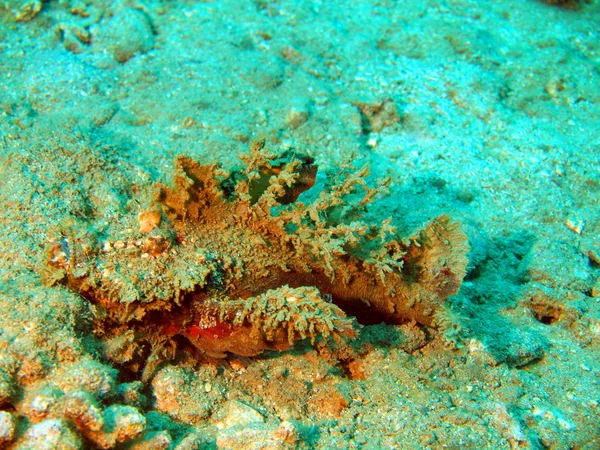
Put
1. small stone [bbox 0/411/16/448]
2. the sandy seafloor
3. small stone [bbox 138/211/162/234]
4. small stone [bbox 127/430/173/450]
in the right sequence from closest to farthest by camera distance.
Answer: small stone [bbox 0/411/16/448], small stone [bbox 127/430/173/450], the sandy seafloor, small stone [bbox 138/211/162/234]

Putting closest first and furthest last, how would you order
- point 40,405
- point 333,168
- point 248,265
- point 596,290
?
point 40,405
point 248,265
point 596,290
point 333,168

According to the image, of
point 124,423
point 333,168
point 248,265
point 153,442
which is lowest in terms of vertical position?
point 333,168

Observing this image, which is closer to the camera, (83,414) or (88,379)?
(83,414)

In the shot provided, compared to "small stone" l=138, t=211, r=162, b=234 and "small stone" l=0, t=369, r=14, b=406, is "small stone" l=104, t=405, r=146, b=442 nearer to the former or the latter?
"small stone" l=0, t=369, r=14, b=406

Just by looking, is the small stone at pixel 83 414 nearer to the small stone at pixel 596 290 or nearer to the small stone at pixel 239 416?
the small stone at pixel 239 416

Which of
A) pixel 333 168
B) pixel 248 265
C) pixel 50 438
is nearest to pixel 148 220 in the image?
pixel 248 265

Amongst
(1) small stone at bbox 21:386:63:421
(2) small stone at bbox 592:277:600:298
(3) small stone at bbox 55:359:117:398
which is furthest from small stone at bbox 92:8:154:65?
(2) small stone at bbox 592:277:600:298

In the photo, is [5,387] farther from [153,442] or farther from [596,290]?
[596,290]

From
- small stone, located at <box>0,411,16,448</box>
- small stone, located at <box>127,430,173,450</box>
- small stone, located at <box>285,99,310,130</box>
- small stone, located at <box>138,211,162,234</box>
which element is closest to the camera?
small stone, located at <box>0,411,16,448</box>
